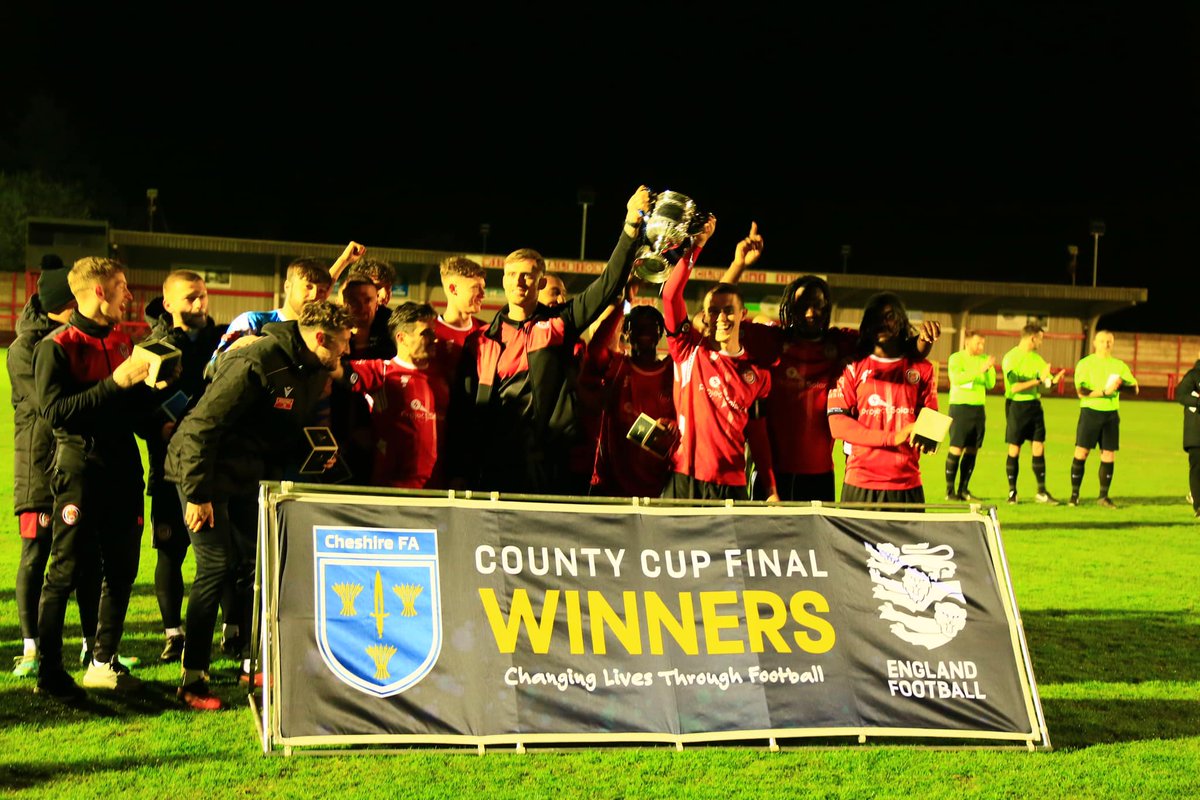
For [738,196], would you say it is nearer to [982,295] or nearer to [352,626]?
[982,295]

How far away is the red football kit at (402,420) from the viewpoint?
546 cm

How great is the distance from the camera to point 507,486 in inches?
222

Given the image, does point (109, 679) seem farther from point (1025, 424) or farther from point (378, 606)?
point (1025, 424)

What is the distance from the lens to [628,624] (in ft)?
15.7

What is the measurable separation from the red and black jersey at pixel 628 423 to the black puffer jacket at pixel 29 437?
8.69 feet

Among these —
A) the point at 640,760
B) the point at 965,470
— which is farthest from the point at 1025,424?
the point at 640,760

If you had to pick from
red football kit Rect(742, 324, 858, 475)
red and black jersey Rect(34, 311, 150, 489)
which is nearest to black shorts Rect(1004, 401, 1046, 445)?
red football kit Rect(742, 324, 858, 475)

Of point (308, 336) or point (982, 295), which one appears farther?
point (982, 295)

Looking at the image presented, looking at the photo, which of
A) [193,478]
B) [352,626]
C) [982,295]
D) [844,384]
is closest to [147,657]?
[193,478]

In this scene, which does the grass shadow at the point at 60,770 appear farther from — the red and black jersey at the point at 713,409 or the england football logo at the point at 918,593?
the england football logo at the point at 918,593

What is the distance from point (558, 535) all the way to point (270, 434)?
4.50 feet

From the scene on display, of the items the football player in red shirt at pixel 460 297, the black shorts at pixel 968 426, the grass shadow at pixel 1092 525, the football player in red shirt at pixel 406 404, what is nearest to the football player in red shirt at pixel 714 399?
the football player in red shirt at pixel 460 297

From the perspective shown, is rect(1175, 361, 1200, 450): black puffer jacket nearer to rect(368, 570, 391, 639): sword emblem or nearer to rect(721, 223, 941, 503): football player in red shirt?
rect(721, 223, 941, 503): football player in red shirt

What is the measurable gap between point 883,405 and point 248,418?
3.06 m
